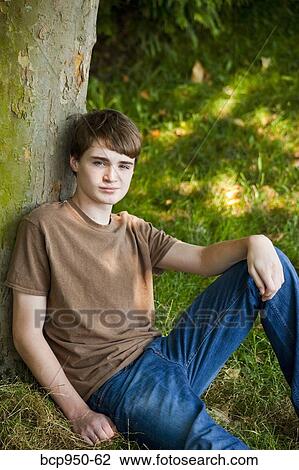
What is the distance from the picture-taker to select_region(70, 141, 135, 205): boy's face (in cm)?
273

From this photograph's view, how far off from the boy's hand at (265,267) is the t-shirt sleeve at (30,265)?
0.69 metres

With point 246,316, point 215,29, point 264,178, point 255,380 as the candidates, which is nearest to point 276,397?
point 255,380

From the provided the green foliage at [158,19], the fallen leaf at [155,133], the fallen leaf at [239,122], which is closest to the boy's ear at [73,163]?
the fallen leaf at [155,133]

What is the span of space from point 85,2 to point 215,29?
278 centimetres

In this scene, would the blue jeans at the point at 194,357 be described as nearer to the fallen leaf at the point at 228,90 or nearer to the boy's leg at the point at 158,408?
the boy's leg at the point at 158,408

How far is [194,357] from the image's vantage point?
273 cm

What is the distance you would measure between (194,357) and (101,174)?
71 cm

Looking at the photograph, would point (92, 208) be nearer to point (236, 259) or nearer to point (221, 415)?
point (236, 259)

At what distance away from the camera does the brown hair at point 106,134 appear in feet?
9.02

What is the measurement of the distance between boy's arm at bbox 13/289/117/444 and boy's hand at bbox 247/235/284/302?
2.24 feet

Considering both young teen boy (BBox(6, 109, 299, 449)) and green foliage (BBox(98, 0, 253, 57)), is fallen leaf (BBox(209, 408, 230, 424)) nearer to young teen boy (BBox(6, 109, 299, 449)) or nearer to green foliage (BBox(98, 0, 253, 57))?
young teen boy (BBox(6, 109, 299, 449))

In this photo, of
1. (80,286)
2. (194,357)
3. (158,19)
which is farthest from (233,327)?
(158,19)

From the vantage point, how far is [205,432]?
95.3 inches

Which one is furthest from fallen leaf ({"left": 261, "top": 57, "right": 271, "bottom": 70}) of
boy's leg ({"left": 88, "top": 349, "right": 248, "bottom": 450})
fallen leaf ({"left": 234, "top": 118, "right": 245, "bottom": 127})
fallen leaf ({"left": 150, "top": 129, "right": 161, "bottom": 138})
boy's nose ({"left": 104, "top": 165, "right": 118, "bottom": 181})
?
boy's leg ({"left": 88, "top": 349, "right": 248, "bottom": 450})
